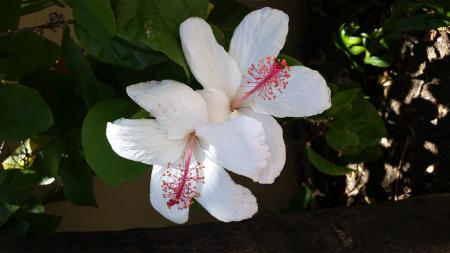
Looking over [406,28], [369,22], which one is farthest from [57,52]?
[369,22]

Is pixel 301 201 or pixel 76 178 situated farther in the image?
pixel 301 201

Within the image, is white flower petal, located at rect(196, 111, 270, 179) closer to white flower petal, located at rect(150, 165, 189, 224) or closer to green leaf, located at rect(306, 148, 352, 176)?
white flower petal, located at rect(150, 165, 189, 224)

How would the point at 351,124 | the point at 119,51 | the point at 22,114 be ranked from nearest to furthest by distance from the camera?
the point at 119,51
the point at 22,114
the point at 351,124

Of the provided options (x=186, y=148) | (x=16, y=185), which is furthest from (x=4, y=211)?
(x=186, y=148)

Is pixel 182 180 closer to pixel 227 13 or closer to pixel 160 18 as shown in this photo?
pixel 160 18

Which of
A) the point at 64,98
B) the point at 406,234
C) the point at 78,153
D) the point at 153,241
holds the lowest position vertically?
the point at 406,234

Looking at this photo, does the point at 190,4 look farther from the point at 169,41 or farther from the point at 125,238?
the point at 125,238

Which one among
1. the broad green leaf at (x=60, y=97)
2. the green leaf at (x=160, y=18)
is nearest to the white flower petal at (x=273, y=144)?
the green leaf at (x=160, y=18)
